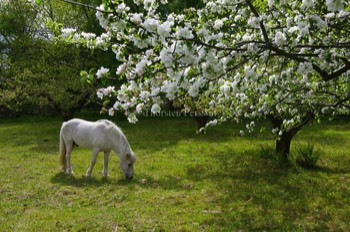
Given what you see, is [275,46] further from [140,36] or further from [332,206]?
[332,206]

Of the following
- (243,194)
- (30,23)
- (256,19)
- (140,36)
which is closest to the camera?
(140,36)

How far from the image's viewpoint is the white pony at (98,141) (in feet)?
37.4

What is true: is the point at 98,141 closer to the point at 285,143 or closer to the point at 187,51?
the point at 285,143

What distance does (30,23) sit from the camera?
3219cm

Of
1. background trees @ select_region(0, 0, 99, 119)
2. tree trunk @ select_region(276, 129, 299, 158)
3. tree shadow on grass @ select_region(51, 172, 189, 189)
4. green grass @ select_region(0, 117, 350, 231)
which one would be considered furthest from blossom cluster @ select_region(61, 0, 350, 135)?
background trees @ select_region(0, 0, 99, 119)

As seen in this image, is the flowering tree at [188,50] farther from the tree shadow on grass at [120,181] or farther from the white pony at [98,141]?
the white pony at [98,141]

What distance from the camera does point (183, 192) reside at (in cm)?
1005

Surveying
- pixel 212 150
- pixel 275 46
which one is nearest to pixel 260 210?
pixel 275 46

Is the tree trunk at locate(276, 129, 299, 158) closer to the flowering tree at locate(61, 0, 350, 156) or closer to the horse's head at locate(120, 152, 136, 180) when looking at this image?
the horse's head at locate(120, 152, 136, 180)

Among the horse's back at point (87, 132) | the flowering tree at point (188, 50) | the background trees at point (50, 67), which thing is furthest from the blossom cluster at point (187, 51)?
the background trees at point (50, 67)

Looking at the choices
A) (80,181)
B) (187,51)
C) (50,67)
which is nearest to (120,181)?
(80,181)

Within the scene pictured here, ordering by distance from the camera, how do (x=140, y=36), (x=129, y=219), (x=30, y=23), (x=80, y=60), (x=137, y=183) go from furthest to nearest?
(x=30, y=23), (x=80, y=60), (x=137, y=183), (x=129, y=219), (x=140, y=36)

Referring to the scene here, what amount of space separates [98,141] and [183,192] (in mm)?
3458

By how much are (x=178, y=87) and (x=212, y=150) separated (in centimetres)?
1271
